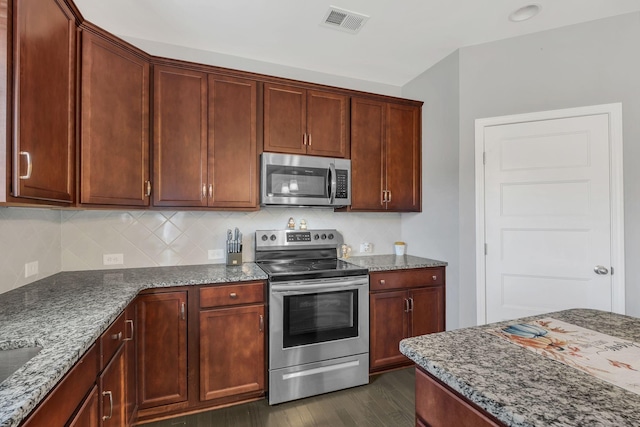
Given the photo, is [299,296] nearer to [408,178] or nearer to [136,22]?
[408,178]

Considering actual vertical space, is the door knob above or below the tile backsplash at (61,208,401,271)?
below

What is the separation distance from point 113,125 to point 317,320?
76.6 inches

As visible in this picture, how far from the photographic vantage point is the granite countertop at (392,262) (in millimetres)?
2636

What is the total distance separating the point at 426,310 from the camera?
2.81 meters

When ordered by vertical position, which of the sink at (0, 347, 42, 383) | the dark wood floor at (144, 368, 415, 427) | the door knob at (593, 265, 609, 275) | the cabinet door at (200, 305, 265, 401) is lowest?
the dark wood floor at (144, 368, 415, 427)

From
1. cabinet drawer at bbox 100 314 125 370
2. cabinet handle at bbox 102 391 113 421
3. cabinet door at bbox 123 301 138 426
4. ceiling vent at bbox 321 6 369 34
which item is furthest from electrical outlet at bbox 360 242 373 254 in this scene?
cabinet handle at bbox 102 391 113 421

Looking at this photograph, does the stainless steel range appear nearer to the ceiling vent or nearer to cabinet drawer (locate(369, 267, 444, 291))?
cabinet drawer (locate(369, 267, 444, 291))

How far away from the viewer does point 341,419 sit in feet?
6.84

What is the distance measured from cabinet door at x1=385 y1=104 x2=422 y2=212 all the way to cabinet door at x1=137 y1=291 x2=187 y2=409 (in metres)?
2.04

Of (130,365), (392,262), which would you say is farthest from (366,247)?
(130,365)

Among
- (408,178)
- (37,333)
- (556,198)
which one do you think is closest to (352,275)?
(408,178)

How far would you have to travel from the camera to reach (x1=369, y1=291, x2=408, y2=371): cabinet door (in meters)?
2.59

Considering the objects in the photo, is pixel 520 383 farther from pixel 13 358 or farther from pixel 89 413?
pixel 13 358

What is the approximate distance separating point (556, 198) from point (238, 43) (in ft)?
9.19
